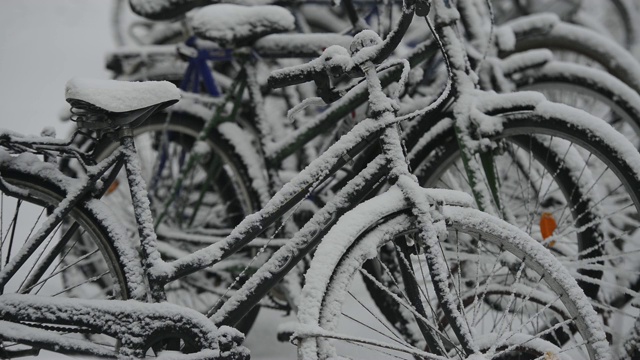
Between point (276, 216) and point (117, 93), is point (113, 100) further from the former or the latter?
point (276, 216)

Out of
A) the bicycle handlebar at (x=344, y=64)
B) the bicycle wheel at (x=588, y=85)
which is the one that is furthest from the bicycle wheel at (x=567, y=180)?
the bicycle handlebar at (x=344, y=64)

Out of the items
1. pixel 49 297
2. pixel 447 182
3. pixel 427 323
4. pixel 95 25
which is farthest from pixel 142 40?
pixel 427 323

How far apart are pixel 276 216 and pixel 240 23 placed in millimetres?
989

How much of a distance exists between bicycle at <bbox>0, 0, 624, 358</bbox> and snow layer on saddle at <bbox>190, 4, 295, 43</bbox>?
75 centimetres

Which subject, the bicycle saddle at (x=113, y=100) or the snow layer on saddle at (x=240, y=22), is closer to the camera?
the bicycle saddle at (x=113, y=100)

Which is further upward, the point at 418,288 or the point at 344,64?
the point at 344,64

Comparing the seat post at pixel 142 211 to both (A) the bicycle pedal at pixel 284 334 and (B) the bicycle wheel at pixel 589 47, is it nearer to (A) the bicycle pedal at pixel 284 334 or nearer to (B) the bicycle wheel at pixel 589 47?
(A) the bicycle pedal at pixel 284 334

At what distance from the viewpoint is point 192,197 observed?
341 cm

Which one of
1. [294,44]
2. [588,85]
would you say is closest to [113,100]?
[294,44]

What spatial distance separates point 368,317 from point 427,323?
5.19 feet

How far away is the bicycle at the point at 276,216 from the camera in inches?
77.2

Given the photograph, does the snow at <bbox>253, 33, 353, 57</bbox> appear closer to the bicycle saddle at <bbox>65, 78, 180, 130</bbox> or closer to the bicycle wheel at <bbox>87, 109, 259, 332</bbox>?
the bicycle wheel at <bbox>87, 109, 259, 332</bbox>

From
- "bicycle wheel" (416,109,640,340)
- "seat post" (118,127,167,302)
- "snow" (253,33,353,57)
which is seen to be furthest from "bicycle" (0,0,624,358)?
"snow" (253,33,353,57)

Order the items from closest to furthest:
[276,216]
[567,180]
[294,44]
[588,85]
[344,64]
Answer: [344,64], [276,216], [567,180], [294,44], [588,85]
